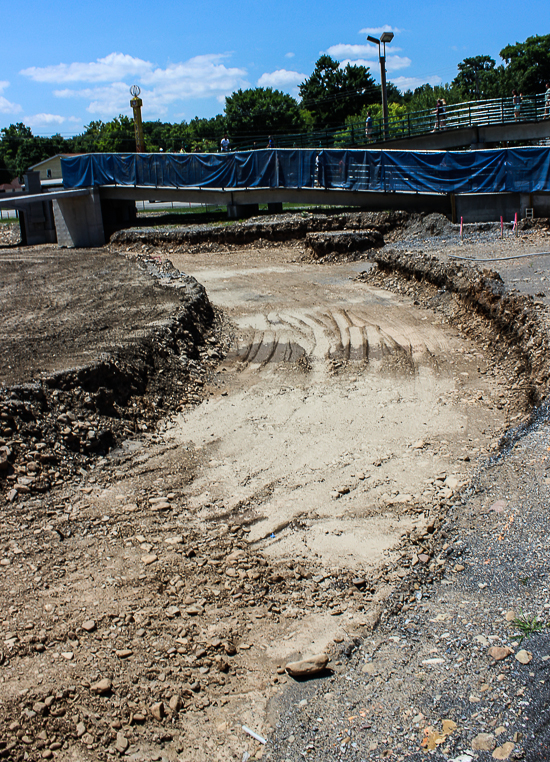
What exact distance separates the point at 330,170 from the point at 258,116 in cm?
→ 4940

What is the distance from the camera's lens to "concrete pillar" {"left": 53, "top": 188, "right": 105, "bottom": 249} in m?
32.6

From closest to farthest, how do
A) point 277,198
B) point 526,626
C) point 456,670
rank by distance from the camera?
point 456,670, point 526,626, point 277,198

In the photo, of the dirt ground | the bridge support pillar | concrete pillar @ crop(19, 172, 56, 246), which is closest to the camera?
the dirt ground

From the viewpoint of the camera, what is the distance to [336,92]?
7812 centimetres

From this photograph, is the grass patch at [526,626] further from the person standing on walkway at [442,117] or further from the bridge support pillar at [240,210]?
the person standing on walkway at [442,117]

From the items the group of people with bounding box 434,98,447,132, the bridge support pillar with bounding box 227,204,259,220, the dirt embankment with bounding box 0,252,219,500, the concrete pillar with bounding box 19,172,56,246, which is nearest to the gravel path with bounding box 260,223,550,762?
the dirt embankment with bounding box 0,252,219,500

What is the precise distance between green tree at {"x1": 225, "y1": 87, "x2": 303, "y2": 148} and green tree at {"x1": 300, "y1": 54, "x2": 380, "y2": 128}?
19.3 feet

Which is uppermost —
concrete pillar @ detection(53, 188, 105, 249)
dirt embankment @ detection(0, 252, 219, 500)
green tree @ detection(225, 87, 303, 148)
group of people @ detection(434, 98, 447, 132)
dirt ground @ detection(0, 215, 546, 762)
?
green tree @ detection(225, 87, 303, 148)

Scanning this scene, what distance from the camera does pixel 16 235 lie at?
37.4 meters

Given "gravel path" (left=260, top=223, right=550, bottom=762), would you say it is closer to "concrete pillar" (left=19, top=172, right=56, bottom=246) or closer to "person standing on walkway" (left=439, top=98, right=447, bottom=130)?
"concrete pillar" (left=19, top=172, right=56, bottom=246)

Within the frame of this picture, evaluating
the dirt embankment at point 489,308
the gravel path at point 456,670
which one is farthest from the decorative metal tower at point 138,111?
the gravel path at point 456,670

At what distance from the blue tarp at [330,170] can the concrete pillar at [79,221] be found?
49.5 inches

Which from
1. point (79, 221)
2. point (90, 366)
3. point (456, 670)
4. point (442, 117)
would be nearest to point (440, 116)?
point (442, 117)

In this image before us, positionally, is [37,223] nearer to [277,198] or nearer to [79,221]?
[79,221]
